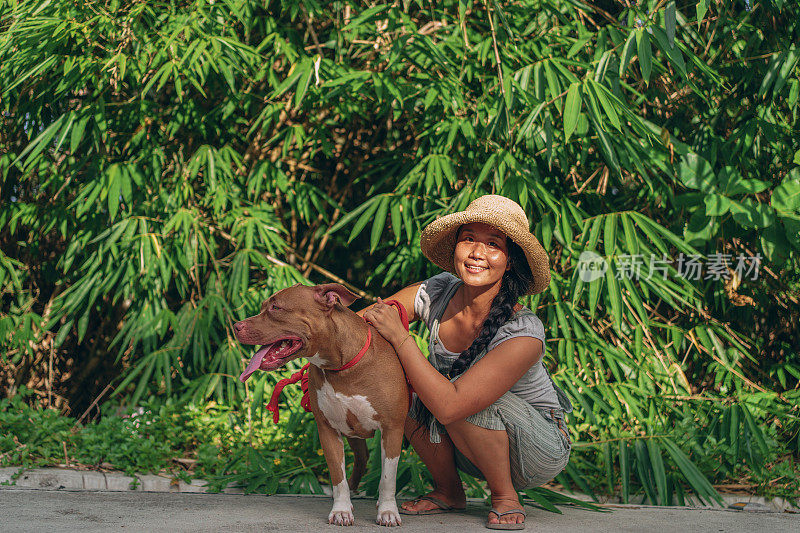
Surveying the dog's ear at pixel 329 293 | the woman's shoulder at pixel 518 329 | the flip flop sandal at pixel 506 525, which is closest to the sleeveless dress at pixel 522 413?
the woman's shoulder at pixel 518 329

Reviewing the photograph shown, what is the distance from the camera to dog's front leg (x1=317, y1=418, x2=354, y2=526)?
2.03 meters

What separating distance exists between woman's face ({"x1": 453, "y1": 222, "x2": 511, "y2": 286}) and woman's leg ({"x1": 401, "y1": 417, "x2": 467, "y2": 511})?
1.49 ft

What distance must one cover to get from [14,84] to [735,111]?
124 inches

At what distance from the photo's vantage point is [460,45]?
3285mm

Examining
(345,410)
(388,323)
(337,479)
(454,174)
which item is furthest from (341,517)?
(454,174)

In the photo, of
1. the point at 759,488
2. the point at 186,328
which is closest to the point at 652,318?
the point at 759,488

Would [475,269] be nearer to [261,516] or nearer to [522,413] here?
[522,413]

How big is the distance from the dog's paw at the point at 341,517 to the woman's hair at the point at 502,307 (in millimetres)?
328

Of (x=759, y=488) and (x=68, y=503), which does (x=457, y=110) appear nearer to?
(x=759, y=488)

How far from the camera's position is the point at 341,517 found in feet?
6.65

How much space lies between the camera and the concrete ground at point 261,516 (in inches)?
80.9

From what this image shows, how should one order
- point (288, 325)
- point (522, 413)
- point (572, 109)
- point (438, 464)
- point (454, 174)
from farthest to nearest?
point (454, 174) < point (572, 109) < point (438, 464) < point (522, 413) < point (288, 325)

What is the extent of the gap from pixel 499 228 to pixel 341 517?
87 cm

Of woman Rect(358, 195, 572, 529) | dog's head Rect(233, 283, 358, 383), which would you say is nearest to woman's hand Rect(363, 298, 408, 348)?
woman Rect(358, 195, 572, 529)
